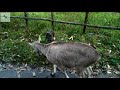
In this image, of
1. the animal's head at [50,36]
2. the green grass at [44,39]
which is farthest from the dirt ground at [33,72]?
the animal's head at [50,36]

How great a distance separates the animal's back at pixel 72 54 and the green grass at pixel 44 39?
1.09ft

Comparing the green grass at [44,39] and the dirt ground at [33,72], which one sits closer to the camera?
the dirt ground at [33,72]

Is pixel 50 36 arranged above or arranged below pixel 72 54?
above

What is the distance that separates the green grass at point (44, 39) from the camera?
3.18 meters

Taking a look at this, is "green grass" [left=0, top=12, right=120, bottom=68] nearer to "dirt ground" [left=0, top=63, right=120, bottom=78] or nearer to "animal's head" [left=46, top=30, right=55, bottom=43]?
"dirt ground" [left=0, top=63, right=120, bottom=78]

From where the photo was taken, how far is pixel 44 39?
11.2 feet

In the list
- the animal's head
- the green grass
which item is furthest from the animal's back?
the green grass

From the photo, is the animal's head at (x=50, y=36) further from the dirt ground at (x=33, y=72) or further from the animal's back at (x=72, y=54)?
the dirt ground at (x=33, y=72)

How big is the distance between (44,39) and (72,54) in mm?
843

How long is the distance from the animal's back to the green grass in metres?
0.33

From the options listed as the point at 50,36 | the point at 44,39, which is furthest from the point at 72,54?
the point at 44,39

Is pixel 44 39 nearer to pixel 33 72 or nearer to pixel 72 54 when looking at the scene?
pixel 33 72
